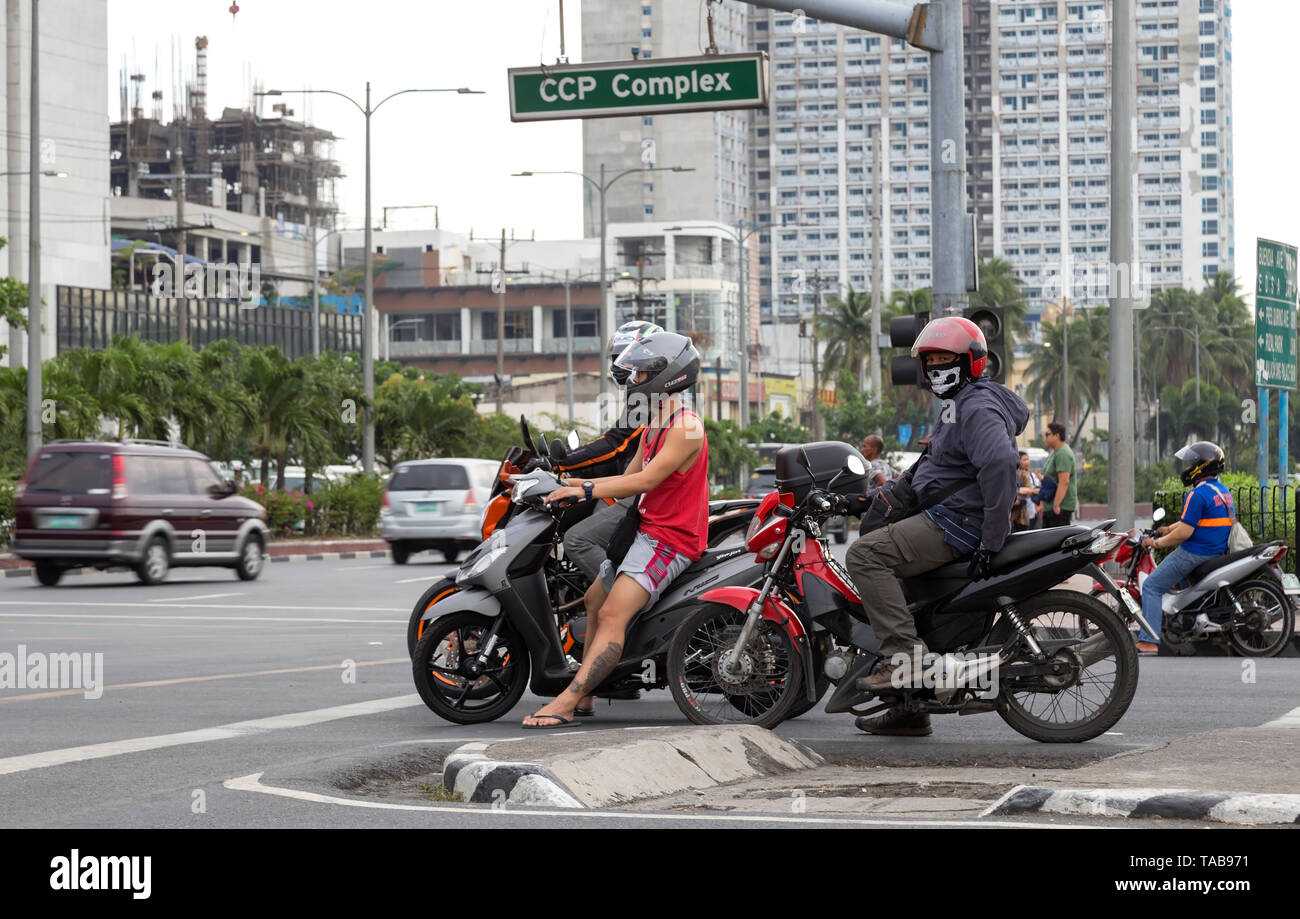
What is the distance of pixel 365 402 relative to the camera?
39875 millimetres

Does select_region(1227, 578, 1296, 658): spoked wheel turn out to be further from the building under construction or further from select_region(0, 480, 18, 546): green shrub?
the building under construction

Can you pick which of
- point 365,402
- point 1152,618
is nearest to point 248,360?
point 365,402

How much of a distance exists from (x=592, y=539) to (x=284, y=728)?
1.85 metres

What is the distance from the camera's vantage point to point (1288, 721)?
370 inches

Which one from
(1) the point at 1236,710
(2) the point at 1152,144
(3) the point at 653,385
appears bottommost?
(1) the point at 1236,710

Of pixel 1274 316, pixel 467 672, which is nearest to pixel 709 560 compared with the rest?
pixel 467 672

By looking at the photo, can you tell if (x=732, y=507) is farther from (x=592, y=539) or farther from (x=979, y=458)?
(x=979, y=458)

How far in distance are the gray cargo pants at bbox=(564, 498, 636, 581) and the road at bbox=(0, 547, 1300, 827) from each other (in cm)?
83

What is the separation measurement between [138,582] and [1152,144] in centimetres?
17431

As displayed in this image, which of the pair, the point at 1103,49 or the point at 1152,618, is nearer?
the point at 1152,618

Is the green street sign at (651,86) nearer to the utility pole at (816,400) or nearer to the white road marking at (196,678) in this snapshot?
the white road marking at (196,678)

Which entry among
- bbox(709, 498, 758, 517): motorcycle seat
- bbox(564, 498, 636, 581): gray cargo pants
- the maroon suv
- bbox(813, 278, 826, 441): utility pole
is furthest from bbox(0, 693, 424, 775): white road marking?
bbox(813, 278, 826, 441): utility pole

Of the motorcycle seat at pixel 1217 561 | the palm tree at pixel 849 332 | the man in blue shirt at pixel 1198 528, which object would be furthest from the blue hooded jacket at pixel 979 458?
the palm tree at pixel 849 332
